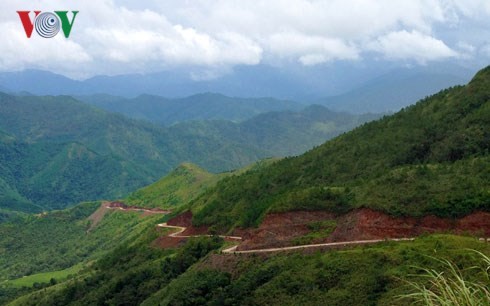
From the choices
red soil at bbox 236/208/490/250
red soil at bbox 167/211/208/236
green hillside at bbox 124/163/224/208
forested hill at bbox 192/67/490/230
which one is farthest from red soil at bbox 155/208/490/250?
green hillside at bbox 124/163/224/208

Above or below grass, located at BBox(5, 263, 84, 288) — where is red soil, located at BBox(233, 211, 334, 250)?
above

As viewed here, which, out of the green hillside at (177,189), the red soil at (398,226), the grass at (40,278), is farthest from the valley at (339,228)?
the green hillside at (177,189)

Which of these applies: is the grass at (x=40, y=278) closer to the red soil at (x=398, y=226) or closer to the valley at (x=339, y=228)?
the valley at (x=339, y=228)

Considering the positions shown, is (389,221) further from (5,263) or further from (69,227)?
(69,227)

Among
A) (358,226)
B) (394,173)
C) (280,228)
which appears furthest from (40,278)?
(358,226)

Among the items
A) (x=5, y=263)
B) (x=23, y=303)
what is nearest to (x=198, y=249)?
(x=23, y=303)

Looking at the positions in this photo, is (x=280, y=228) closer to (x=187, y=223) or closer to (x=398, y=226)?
(x=398, y=226)

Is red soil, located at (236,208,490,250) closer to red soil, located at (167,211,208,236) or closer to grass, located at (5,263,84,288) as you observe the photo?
red soil, located at (167,211,208,236)

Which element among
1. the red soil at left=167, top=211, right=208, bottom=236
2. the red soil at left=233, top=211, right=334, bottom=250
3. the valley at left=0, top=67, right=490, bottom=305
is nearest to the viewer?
the valley at left=0, top=67, right=490, bottom=305
